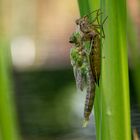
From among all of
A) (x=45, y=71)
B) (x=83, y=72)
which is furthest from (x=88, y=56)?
(x=45, y=71)

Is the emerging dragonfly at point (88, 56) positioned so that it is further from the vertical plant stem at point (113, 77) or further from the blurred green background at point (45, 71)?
the blurred green background at point (45, 71)

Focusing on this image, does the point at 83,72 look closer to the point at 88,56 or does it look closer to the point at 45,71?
the point at 88,56

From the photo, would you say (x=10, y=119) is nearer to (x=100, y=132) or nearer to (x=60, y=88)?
(x=100, y=132)

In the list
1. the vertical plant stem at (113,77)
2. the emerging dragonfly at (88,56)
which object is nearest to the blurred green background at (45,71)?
the emerging dragonfly at (88,56)

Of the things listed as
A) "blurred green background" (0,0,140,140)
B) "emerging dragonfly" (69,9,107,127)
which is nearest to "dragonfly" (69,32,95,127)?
"emerging dragonfly" (69,9,107,127)

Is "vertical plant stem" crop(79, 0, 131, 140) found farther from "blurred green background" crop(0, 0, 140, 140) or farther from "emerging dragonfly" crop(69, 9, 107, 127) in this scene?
"blurred green background" crop(0, 0, 140, 140)

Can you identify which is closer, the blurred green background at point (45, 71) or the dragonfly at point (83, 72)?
the dragonfly at point (83, 72)

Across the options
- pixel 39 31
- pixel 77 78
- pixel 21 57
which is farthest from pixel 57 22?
pixel 77 78
